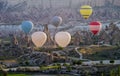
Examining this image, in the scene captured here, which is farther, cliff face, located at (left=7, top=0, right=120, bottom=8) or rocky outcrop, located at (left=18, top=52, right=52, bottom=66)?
cliff face, located at (left=7, top=0, right=120, bottom=8)

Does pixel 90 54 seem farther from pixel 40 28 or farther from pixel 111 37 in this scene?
pixel 40 28

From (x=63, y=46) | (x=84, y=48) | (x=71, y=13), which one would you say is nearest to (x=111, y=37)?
(x=84, y=48)

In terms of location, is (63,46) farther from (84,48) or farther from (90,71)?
(90,71)

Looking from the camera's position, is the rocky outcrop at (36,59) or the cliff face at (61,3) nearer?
the rocky outcrop at (36,59)

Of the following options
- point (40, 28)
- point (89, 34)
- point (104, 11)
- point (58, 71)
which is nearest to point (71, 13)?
point (104, 11)

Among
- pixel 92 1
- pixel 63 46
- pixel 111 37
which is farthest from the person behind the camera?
pixel 92 1

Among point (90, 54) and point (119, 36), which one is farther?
point (119, 36)

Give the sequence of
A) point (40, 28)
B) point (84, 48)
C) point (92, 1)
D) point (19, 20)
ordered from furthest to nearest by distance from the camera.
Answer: point (92, 1) → point (19, 20) → point (40, 28) → point (84, 48)

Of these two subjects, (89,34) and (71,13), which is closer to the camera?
(89,34)

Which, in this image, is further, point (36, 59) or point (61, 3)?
point (61, 3)
